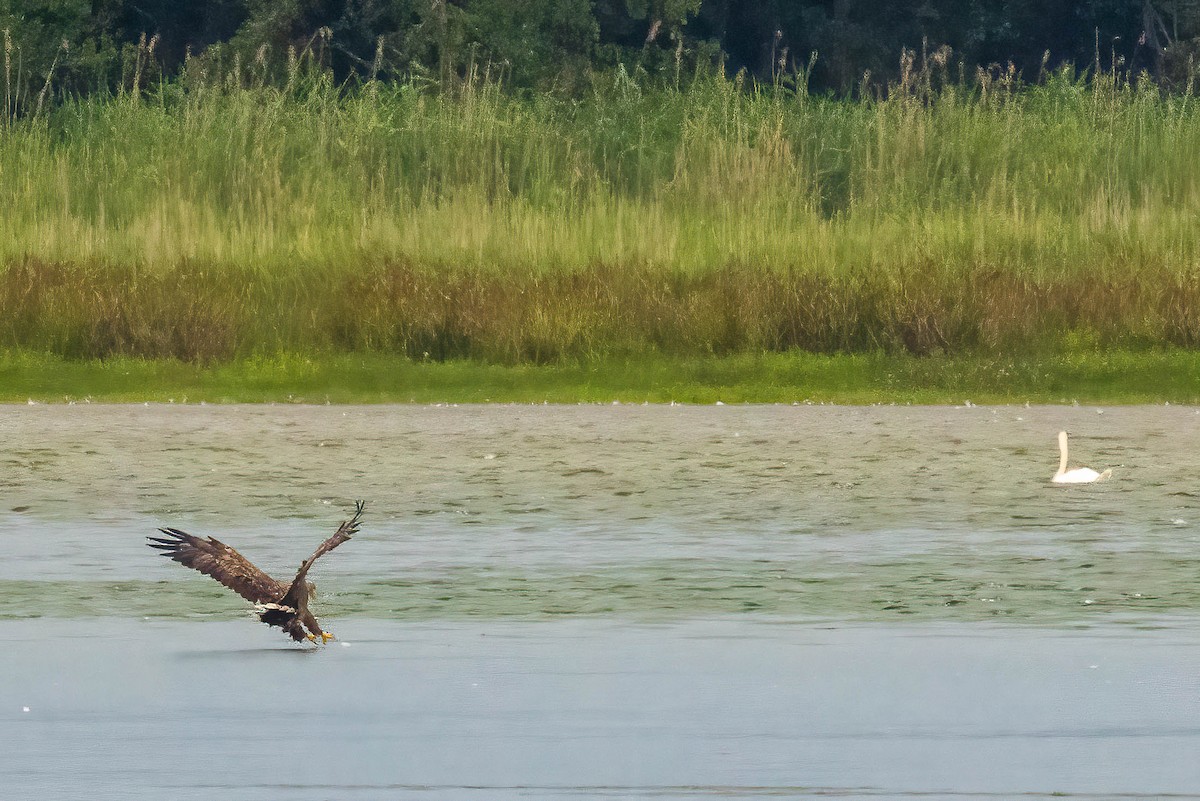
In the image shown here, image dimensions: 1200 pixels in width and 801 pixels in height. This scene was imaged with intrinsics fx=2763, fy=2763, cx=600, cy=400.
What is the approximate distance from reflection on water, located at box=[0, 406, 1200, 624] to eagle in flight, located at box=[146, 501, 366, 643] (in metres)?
0.68

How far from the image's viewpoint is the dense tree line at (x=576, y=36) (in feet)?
116

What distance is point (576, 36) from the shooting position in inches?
1471

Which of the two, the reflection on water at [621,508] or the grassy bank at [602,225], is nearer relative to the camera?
the reflection on water at [621,508]

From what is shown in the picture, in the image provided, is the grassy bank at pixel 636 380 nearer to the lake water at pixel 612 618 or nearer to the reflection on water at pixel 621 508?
the reflection on water at pixel 621 508

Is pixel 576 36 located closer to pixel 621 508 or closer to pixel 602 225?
pixel 602 225

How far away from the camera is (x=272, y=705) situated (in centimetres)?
718

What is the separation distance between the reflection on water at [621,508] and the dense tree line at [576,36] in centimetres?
1589

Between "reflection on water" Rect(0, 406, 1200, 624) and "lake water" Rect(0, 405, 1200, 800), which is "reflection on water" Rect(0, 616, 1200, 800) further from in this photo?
"reflection on water" Rect(0, 406, 1200, 624)

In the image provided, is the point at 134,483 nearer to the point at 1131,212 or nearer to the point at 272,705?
the point at 272,705

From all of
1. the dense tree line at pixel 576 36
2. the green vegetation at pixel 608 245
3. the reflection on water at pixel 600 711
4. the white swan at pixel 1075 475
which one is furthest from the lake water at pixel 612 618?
the dense tree line at pixel 576 36

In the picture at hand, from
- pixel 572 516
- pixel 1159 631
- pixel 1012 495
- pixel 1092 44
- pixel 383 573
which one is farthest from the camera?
pixel 1092 44

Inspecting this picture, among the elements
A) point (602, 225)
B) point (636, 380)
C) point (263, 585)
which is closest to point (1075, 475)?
point (636, 380)

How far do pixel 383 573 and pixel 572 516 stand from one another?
1.99 meters

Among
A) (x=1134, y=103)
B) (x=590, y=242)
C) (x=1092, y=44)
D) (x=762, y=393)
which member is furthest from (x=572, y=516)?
(x=1092, y=44)
